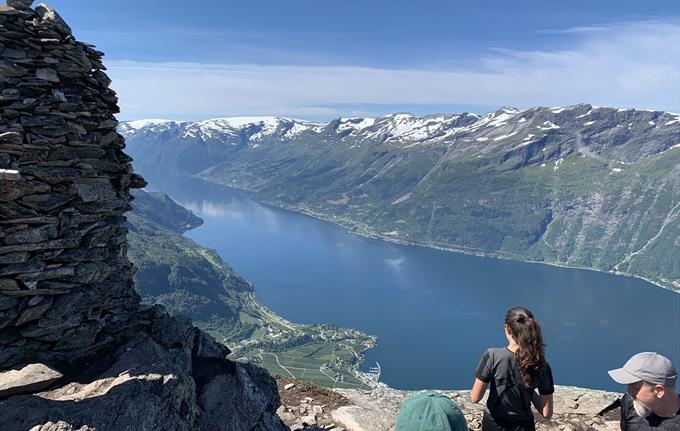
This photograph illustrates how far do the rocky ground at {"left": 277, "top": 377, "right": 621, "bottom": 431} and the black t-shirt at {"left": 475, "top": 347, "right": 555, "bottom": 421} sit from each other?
5848 mm

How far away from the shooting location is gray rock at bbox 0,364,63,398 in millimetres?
7828

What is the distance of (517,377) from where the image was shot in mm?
7055

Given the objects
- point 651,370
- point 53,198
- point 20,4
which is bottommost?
point 651,370

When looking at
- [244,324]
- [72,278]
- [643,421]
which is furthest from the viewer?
[244,324]

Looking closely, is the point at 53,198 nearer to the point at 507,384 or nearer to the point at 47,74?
the point at 47,74

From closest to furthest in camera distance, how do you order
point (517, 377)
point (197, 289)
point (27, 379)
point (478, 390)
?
point (517, 377) → point (478, 390) → point (27, 379) → point (197, 289)

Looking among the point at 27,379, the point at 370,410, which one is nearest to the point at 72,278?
the point at 27,379

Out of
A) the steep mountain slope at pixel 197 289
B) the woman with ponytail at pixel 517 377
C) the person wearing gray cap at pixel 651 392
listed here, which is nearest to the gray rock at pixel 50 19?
the woman with ponytail at pixel 517 377

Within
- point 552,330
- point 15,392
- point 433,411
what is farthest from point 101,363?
point 552,330

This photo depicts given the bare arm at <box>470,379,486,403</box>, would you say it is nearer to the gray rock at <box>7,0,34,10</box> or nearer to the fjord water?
the gray rock at <box>7,0,34,10</box>

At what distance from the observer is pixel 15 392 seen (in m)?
7.88

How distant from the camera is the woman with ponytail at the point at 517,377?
6.83 meters

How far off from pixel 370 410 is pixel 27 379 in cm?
899

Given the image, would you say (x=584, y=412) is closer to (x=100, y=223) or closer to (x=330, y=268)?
(x=100, y=223)
